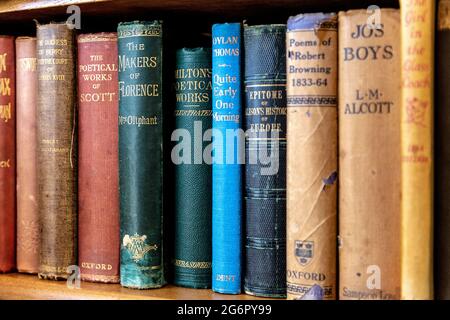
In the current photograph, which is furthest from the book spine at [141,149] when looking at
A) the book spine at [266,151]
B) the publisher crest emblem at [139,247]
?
the book spine at [266,151]

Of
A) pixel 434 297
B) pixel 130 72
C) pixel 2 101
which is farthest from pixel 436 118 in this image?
pixel 2 101

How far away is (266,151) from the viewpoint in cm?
83

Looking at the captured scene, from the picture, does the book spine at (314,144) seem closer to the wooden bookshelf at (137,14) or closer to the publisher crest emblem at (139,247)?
the wooden bookshelf at (137,14)

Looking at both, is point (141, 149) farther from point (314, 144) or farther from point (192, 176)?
Answer: point (314, 144)

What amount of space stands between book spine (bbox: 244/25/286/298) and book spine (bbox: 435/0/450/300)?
0.18 meters

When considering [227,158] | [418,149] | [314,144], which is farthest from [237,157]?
[418,149]

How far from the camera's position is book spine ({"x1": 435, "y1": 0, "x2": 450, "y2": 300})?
2.33 feet

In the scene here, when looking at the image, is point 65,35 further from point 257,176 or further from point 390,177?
point 390,177

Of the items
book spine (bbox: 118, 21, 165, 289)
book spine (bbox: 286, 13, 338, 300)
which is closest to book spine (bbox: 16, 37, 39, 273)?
book spine (bbox: 118, 21, 165, 289)

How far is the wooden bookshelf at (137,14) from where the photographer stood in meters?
0.86

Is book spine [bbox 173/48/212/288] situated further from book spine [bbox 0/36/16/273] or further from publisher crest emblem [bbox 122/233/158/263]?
book spine [bbox 0/36/16/273]

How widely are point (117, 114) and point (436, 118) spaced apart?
1.36ft

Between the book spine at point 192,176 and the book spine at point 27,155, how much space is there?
0.74 feet

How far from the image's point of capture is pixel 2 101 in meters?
0.98
